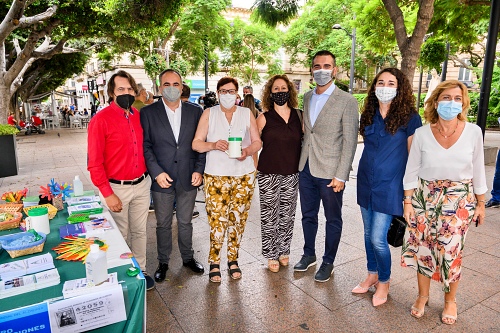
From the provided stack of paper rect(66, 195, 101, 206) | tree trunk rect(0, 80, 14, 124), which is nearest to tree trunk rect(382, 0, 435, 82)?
stack of paper rect(66, 195, 101, 206)

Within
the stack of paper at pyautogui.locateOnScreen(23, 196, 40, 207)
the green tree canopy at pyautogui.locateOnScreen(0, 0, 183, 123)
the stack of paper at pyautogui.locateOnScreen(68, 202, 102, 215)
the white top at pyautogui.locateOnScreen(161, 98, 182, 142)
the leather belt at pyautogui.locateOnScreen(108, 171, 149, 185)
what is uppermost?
the green tree canopy at pyautogui.locateOnScreen(0, 0, 183, 123)

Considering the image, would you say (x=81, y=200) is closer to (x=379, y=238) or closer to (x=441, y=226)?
(x=379, y=238)

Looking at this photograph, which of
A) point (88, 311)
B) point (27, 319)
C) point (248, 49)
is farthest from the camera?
point (248, 49)

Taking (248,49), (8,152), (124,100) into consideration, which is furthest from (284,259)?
(248,49)

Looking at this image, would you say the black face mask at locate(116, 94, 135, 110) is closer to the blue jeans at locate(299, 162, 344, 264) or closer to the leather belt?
Result: the leather belt

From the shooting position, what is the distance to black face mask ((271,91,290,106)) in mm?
3299

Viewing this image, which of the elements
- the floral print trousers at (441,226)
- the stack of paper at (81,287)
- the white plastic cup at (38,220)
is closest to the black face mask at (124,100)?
the white plastic cup at (38,220)

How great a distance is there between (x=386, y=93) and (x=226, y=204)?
5.59ft

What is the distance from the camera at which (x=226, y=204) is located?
131 inches

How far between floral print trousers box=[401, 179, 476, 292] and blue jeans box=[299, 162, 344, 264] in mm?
725

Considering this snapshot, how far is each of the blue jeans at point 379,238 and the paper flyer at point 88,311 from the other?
204cm

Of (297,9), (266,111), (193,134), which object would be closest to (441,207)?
(266,111)

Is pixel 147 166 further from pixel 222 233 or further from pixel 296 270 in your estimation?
pixel 296 270

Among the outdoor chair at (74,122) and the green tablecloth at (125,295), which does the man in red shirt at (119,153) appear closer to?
the green tablecloth at (125,295)
